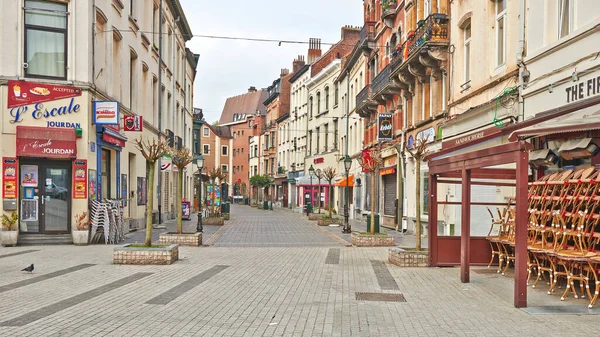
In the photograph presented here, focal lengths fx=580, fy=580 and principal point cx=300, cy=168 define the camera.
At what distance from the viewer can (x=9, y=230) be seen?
1565cm

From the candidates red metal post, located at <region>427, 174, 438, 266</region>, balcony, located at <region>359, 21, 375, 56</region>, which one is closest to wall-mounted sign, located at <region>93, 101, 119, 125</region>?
red metal post, located at <region>427, 174, 438, 266</region>

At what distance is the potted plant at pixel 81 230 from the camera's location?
53.6 feet

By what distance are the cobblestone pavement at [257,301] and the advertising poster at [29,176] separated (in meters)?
3.09

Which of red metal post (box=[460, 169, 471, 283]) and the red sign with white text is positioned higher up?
the red sign with white text

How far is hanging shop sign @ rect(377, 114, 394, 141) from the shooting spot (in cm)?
2653

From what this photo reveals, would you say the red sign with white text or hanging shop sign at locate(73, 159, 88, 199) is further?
hanging shop sign at locate(73, 159, 88, 199)

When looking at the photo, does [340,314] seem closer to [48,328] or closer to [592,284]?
[48,328]

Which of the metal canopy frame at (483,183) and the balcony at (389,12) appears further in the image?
the balcony at (389,12)

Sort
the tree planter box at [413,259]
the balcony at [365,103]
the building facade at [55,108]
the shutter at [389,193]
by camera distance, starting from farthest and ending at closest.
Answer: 1. the balcony at [365,103]
2. the shutter at [389,193]
3. the building facade at [55,108]
4. the tree planter box at [413,259]

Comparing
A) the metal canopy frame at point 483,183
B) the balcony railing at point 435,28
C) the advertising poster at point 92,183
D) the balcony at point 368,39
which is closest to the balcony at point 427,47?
the balcony railing at point 435,28

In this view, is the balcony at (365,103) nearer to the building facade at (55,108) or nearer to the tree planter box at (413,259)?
the building facade at (55,108)

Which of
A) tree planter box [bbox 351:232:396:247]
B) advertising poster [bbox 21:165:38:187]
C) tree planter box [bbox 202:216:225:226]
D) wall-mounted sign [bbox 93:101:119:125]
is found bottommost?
tree planter box [bbox 202:216:225:226]

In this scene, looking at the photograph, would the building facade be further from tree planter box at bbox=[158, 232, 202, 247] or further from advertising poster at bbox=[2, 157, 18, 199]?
tree planter box at bbox=[158, 232, 202, 247]

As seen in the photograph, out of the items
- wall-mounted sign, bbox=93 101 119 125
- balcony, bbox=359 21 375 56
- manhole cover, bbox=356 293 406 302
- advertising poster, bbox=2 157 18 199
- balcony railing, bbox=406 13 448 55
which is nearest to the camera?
manhole cover, bbox=356 293 406 302
